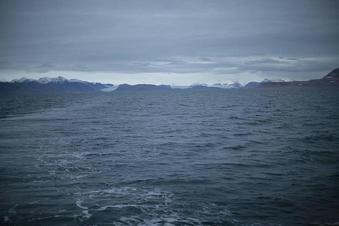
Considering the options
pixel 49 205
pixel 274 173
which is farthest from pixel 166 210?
pixel 274 173

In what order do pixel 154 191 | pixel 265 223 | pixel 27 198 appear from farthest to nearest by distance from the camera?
1. pixel 154 191
2. pixel 27 198
3. pixel 265 223

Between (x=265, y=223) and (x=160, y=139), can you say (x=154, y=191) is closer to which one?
(x=265, y=223)

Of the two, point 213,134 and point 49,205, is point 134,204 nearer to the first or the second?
point 49,205

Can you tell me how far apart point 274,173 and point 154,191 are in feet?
25.0

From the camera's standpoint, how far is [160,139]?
33.8 m

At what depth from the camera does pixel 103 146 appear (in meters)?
29.2

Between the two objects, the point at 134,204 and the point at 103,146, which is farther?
the point at 103,146

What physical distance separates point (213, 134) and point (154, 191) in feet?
70.4

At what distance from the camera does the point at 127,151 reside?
88.4 feet

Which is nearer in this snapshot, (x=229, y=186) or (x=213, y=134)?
(x=229, y=186)

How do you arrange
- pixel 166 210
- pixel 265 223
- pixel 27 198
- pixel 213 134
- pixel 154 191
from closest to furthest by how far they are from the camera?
pixel 265 223, pixel 166 210, pixel 27 198, pixel 154 191, pixel 213 134

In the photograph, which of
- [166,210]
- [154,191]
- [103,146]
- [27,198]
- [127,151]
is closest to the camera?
[166,210]

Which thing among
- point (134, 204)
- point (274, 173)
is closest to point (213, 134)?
point (274, 173)

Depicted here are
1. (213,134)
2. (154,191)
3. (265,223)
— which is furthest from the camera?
(213,134)
